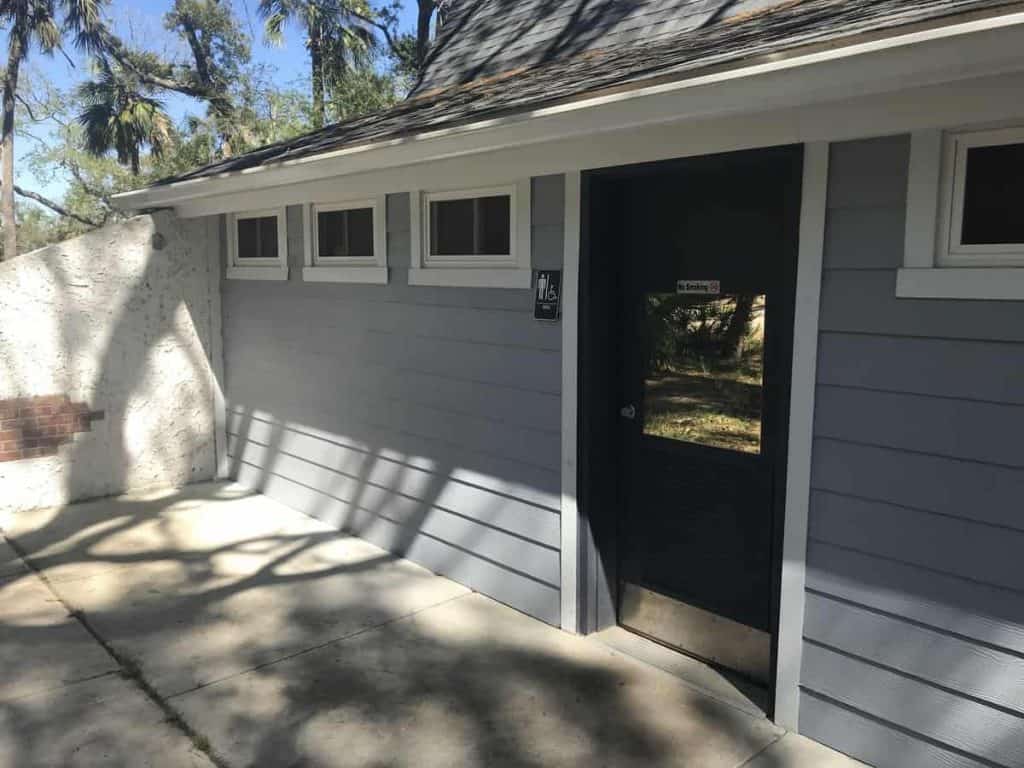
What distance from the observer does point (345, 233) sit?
531cm

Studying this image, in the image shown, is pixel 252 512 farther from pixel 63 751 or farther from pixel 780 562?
pixel 780 562

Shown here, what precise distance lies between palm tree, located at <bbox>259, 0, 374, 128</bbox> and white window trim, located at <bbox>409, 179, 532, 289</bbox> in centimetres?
1576

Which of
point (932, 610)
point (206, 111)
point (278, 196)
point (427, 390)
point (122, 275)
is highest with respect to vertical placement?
point (206, 111)

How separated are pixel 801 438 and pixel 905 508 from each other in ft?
1.37

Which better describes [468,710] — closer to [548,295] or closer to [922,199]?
[548,295]

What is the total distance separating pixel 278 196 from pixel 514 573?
9.95 ft

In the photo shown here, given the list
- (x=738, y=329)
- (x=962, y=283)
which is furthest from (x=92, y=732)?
(x=962, y=283)

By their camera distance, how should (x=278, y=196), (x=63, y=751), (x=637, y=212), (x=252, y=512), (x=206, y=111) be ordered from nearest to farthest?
(x=63, y=751)
(x=637, y=212)
(x=278, y=196)
(x=252, y=512)
(x=206, y=111)

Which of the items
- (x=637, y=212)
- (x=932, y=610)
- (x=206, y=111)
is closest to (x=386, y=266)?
(x=637, y=212)

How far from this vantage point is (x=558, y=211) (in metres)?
3.83

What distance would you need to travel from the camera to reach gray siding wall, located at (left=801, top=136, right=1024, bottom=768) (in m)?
2.50

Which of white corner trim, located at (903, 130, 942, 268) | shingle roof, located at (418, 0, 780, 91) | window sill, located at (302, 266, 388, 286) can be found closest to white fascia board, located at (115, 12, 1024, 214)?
white corner trim, located at (903, 130, 942, 268)

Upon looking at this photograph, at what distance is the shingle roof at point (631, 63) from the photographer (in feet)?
8.26

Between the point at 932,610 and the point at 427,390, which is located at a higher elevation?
the point at 427,390
